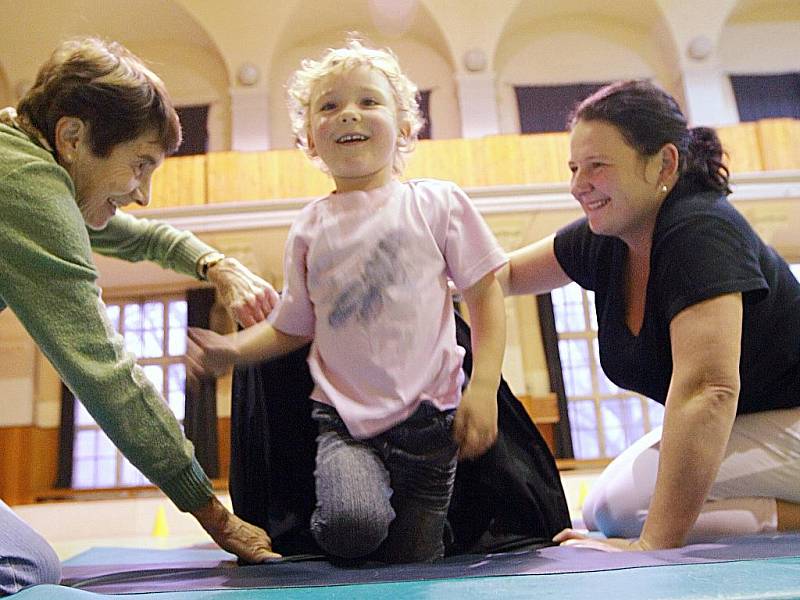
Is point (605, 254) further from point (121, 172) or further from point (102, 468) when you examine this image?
point (102, 468)

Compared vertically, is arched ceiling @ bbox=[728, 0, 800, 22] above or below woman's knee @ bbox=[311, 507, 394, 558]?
above

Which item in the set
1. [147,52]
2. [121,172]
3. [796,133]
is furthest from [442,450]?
[147,52]

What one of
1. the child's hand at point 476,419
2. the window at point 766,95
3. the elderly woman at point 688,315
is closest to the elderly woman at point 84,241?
the child's hand at point 476,419

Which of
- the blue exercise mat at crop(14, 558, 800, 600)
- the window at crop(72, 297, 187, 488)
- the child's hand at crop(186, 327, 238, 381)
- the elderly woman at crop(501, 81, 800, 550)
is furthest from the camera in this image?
the window at crop(72, 297, 187, 488)

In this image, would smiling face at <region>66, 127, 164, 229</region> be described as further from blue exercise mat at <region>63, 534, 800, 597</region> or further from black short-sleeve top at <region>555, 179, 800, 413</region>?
black short-sleeve top at <region>555, 179, 800, 413</region>

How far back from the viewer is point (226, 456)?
9.23 meters

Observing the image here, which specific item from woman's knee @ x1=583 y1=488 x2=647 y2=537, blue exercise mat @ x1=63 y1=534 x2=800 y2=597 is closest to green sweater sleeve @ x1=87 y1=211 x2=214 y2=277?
blue exercise mat @ x1=63 y1=534 x2=800 y2=597

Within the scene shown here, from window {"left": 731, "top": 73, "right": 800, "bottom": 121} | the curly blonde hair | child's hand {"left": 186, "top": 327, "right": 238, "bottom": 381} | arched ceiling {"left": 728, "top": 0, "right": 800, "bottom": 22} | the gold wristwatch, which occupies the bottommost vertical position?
child's hand {"left": 186, "top": 327, "right": 238, "bottom": 381}

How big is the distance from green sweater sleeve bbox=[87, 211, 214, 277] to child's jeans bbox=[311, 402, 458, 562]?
71 cm

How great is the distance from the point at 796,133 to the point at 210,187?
702 centimetres

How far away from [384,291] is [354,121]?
0.38 meters

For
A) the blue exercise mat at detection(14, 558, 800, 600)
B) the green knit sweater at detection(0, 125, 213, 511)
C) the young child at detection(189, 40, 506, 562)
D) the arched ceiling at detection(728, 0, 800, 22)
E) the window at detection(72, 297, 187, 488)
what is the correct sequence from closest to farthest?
the blue exercise mat at detection(14, 558, 800, 600), the green knit sweater at detection(0, 125, 213, 511), the young child at detection(189, 40, 506, 562), the window at detection(72, 297, 187, 488), the arched ceiling at detection(728, 0, 800, 22)

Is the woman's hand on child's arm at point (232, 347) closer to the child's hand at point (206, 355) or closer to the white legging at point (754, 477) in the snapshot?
the child's hand at point (206, 355)

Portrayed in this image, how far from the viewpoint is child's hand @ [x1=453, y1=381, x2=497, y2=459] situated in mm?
1550
